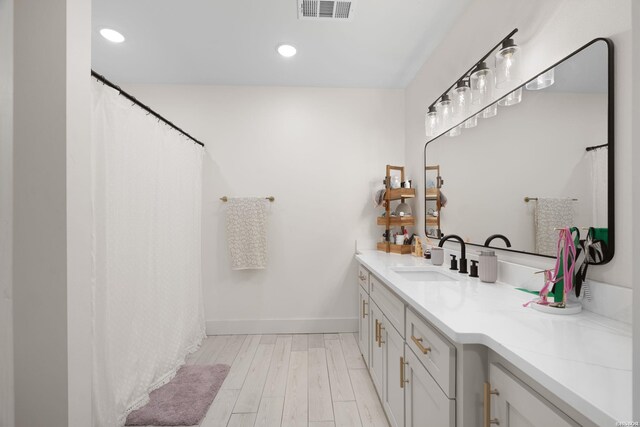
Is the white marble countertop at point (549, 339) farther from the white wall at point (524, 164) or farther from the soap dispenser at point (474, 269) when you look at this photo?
the white wall at point (524, 164)

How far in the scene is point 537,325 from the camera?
3.03 feet

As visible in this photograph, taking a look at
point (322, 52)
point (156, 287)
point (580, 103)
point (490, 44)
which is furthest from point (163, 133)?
point (580, 103)

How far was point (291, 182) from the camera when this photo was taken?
3.16m

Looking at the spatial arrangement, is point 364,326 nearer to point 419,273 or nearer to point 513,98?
point 419,273

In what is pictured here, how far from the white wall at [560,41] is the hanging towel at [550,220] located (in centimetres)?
9

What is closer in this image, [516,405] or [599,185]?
[516,405]

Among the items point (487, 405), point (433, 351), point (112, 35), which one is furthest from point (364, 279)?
point (112, 35)

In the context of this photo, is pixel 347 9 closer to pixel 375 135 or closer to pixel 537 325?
pixel 375 135

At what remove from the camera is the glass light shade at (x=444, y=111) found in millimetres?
2094

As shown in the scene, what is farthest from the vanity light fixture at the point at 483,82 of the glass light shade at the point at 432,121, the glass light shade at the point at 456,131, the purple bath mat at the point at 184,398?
the purple bath mat at the point at 184,398

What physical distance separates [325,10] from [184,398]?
8.82 feet

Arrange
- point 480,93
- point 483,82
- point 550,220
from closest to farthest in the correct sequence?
1. point 550,220
2. point 483,82
3. point 480,93

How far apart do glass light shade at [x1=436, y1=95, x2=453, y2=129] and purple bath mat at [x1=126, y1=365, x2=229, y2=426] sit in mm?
2476

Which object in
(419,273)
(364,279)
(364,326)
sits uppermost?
(419,273)
